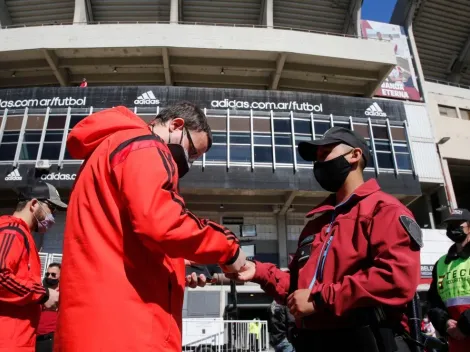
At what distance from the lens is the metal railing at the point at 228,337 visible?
10984 millimetres

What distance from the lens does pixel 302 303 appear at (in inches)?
74.5

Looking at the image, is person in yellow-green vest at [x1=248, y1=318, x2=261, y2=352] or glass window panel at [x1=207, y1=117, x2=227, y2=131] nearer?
person in yellow-green vest at [x1=248, y1=318, x2=261, y2=352]

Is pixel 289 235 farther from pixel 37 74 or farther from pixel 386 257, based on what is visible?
pixel 386 257

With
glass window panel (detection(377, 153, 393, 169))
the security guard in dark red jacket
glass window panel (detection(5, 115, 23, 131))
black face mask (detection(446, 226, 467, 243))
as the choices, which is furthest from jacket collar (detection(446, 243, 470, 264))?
glass window panel (detection(5, 115, 23, 131))

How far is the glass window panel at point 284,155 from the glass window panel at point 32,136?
12902mm

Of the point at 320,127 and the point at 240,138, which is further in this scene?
the point at 320,127

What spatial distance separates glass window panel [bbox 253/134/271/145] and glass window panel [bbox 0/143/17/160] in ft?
42.1

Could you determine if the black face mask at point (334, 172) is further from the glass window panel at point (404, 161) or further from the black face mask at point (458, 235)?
Answer: the glass window panel at point (404, 161)

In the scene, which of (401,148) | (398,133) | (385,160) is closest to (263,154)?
(385,160)

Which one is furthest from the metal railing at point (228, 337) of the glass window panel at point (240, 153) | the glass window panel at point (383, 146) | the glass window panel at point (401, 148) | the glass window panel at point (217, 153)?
the glass window panel at point (401, 148)

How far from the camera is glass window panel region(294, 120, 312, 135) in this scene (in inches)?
851

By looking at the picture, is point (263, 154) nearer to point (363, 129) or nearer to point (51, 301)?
point (363, 129)

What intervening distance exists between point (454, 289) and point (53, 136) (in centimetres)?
2093

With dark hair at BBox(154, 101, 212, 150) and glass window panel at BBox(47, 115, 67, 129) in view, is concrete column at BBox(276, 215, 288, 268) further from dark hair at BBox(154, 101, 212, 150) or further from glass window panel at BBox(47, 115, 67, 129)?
dark hair at BBox(154, 101, 212, 150)
